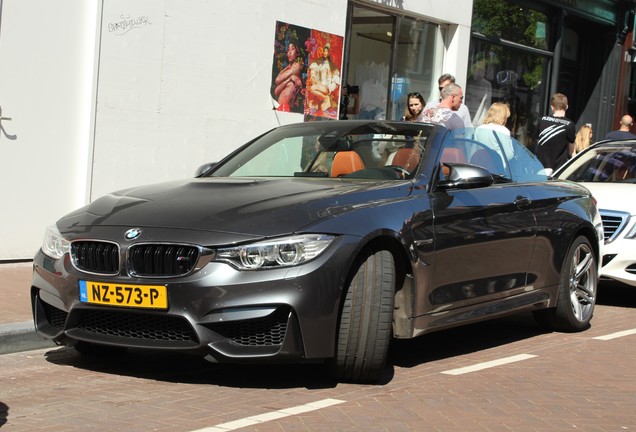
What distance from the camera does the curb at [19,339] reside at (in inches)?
279

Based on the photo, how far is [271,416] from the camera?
543 centimetres

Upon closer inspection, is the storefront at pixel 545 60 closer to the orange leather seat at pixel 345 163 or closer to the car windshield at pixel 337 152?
the car windshield at pixel 337 152

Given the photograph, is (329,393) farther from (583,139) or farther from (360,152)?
(583,139)

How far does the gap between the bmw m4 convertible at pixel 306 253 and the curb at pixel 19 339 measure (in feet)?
1.76

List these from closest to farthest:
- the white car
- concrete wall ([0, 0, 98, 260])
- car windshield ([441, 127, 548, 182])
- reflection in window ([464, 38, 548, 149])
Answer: car windshield ([441, 127, 548, 182])
the white car
concrete wall ([0, 0, 98, 260])
reflection in window ([464, 38, 548, 149])

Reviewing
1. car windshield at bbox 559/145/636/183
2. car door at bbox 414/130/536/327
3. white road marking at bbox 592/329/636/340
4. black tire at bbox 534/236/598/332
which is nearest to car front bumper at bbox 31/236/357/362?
car door at bbox 414/130/536/327

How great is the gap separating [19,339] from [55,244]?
3.50ft

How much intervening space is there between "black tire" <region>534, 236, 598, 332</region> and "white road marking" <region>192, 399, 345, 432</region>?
316 cm

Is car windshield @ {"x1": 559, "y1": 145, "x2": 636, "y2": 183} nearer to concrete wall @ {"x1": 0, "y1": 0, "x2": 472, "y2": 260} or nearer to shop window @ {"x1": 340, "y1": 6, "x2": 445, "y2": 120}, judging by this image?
concrete wall @ {"x1": 0, "y1": 0, "x2": 472, "y2": 260}

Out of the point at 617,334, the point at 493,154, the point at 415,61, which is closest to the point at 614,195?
the point at 617,334

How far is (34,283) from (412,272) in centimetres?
216

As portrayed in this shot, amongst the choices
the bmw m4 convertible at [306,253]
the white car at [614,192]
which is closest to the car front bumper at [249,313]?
the bmw m4 convertible at [306,253]

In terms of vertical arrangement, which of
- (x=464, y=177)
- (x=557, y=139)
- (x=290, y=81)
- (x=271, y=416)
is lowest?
(x=271, y=416)

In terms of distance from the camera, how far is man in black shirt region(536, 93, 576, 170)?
1414cm
